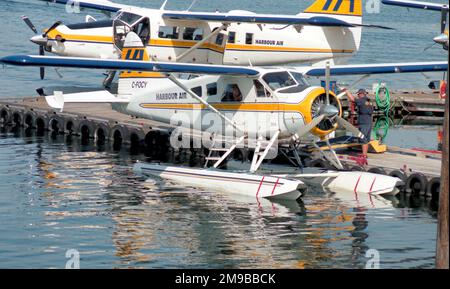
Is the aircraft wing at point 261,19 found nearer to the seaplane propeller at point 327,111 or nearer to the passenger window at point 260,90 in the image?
the passenger window at point 260,90

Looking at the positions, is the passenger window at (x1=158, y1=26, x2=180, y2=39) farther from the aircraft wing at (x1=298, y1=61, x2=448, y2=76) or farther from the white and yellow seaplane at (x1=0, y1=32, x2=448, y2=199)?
the aircraft wing at (x1=298, y1=61, x2=448, y2=76)

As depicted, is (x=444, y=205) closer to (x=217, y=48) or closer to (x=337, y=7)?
(x=217, y=48)

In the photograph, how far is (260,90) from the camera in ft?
68.9

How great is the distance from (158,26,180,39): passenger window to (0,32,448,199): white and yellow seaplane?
8011 millimetres

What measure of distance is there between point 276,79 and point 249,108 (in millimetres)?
897

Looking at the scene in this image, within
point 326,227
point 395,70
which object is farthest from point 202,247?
point 395,70

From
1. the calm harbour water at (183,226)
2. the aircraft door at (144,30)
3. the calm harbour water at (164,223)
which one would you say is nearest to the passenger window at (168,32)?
the aircraft door at (144,30)

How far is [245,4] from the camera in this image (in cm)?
9188

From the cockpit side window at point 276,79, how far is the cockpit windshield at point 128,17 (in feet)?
34.8

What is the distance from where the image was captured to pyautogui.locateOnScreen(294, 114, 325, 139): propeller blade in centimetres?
1972

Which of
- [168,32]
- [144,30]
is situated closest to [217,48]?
[168,32]

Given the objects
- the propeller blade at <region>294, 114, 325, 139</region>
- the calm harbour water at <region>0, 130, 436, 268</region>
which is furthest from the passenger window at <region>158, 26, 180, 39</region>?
the propeller blade at <region>294, 114, 325, 139</region>

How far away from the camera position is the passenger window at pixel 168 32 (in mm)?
31031
